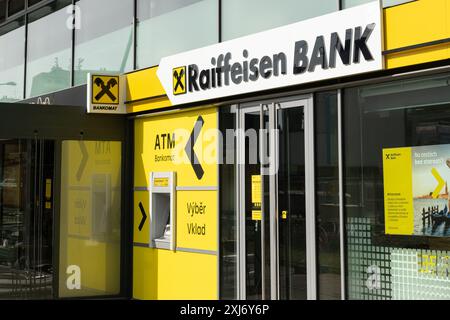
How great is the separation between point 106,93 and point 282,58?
135 inches

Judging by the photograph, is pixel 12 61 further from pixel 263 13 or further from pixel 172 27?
pixel 263 13

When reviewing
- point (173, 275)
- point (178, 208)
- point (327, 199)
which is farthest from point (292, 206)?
point (173, 275)

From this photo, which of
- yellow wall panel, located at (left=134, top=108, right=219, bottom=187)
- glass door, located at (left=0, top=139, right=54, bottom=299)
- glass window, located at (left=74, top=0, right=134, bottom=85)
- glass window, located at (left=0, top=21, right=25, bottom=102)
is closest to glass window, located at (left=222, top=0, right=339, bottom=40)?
yellow wall panel, located at (left=134, top=108, right=219, bottom=187)

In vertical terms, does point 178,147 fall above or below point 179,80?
below

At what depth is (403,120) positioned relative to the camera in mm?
6188

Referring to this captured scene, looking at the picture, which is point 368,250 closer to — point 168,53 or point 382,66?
point 382,66

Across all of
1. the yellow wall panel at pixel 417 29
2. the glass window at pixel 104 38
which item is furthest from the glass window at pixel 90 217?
the yellow wall panel at pixel 417 29

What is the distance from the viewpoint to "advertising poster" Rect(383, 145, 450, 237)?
19.2 ft

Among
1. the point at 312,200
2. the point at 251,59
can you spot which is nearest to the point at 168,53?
the point at 251,59

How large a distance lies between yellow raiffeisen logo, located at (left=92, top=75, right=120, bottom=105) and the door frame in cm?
245

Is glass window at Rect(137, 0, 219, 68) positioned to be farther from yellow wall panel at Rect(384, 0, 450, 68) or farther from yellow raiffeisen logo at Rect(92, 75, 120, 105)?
yellow wall panel at Rect(384, 0, 450, 68)

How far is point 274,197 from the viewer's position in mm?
7309

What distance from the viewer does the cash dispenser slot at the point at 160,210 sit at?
9023mm

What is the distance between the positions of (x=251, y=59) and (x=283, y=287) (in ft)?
8.65
